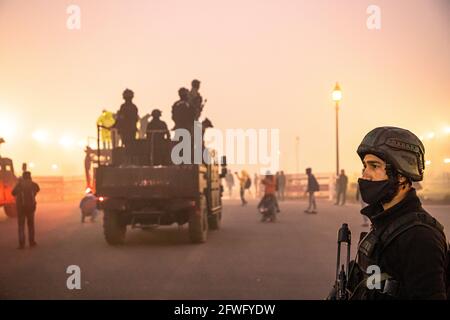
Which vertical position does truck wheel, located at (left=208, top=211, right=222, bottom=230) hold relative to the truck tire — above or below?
below

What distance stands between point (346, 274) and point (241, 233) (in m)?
11.1

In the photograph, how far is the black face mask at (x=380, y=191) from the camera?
230 cm

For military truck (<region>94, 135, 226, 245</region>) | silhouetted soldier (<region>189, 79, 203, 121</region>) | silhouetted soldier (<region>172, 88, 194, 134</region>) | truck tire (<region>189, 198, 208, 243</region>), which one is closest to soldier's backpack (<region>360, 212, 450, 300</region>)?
military truck (<region>94, 135, 226, 245</region>)

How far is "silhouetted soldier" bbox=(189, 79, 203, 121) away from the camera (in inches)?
500

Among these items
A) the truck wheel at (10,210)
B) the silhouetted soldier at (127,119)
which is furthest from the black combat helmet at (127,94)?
the truck wheel at (10,210)

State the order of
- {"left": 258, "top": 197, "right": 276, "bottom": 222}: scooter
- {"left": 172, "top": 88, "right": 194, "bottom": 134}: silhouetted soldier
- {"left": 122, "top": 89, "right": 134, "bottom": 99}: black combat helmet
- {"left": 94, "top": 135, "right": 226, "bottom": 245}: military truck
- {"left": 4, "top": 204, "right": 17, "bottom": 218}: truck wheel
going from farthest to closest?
{"left": 4, "top": 204, "right": 17, "bottom": 218}: truck wheel, {"left": 258, "top": 197, "right": 276, "bottom": 222}: scooter, {"left": 122, "top": 89, "right": 134, "bottom": 99}: black combat helmet, {"left": 172, "top": 88, "right": 194, "bottom": 134}: silhouetted soldier, {"left": 94, "top": 135, "right": 226, "bottom": 245}: military truck

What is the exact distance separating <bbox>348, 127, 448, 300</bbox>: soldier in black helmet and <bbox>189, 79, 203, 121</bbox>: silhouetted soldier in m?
10.3

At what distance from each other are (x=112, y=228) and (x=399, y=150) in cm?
987

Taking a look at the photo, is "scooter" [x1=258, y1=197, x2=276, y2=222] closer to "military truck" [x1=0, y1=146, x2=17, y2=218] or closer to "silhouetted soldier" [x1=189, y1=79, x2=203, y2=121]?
"silhouetted soldier" [x1=189, y1=79, x2=203, y2=121]

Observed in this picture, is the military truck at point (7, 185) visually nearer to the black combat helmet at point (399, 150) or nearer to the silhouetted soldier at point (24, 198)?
the silhouetted soldier at point (24, 198)

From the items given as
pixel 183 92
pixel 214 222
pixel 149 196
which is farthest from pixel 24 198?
pixel 214 222

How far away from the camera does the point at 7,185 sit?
61.0 ft

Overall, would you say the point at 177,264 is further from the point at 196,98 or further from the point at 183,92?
the point at 196,98

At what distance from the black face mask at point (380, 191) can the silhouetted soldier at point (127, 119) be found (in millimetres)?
10443
